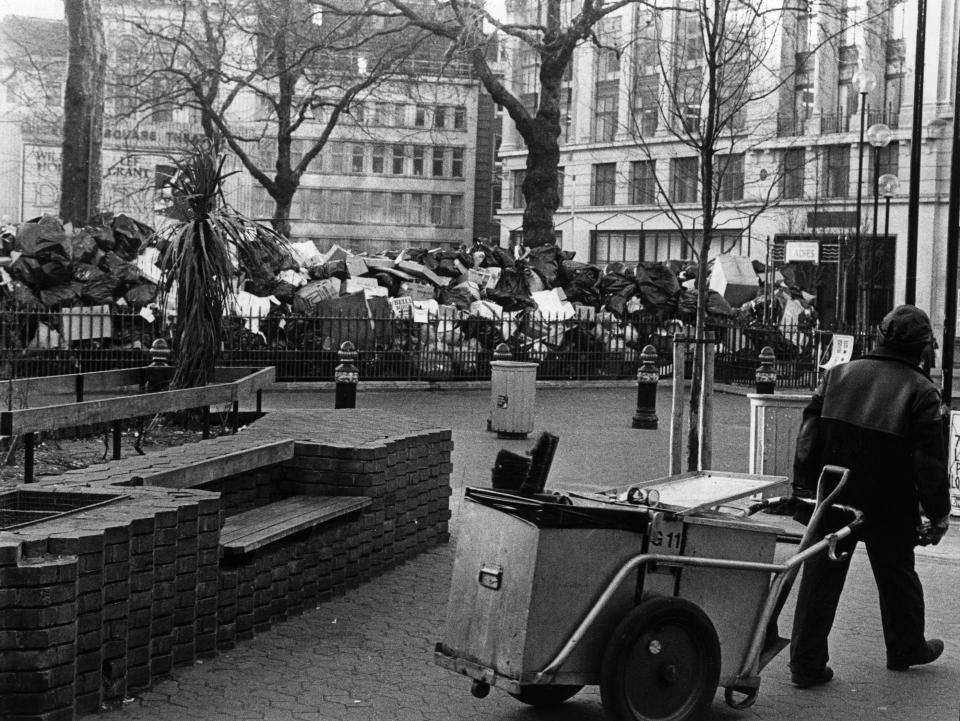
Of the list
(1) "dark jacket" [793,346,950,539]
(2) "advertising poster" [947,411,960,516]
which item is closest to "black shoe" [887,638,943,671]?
(1) "dark jacket" [793,346,950,539]

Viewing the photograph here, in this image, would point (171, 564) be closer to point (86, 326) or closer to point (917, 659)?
point (917, 659)

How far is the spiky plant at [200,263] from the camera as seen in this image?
11.3 m

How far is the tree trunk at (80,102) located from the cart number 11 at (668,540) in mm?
22978

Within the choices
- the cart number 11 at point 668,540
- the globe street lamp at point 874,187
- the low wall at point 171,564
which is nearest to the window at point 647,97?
the low wall at point 171,564

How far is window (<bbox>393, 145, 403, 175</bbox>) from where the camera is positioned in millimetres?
89812

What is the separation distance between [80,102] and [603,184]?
4595 cm

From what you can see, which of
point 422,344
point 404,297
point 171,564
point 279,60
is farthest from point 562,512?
point 279,60

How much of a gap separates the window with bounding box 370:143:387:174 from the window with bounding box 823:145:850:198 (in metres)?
38.7

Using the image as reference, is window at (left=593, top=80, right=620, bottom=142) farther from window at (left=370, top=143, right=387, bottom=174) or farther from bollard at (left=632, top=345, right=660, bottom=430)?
bollard at (left=632, top=345, right=660, bottom=430)

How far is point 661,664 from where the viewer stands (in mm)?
4965

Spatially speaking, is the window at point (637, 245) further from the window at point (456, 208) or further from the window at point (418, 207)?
the window at point (418, 207)

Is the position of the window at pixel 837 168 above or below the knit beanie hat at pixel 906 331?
above

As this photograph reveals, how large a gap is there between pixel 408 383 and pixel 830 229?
1431 inches

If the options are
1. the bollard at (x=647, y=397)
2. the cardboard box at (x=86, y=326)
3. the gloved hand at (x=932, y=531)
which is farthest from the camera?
the cardboard box at (x=86, y=326)
